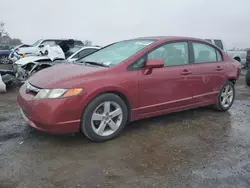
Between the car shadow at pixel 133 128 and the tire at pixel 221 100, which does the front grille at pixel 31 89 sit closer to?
the car shadow at pixel 133 128

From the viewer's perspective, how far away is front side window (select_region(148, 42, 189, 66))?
13.6 ft

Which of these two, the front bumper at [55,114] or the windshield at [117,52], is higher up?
the windshield at [117,52]

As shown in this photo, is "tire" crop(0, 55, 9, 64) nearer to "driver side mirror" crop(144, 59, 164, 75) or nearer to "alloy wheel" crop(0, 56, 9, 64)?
"alloy wheel" crop(0, 56, 9, 64)

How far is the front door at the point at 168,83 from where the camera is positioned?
12.9ft

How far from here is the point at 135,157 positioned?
321cm

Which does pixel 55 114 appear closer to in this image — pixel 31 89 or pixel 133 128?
pixel 31 89

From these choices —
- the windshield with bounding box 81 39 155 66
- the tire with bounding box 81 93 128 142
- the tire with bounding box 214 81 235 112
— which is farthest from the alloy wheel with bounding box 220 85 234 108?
the tire with bounding box 81 93 128 142

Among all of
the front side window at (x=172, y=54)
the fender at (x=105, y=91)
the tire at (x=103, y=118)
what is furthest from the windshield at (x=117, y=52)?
the tire at (x=103, y=118)

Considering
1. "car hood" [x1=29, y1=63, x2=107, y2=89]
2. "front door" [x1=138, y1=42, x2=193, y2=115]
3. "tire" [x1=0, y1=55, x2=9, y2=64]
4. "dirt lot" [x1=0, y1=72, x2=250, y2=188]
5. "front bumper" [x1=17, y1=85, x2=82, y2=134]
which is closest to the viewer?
"dirt lot" [x1=0, y1=72, x2=250, y2=188]

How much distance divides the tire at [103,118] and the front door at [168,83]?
14.7 inches

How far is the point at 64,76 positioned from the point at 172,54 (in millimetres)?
1877

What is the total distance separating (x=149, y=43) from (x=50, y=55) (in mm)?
5631

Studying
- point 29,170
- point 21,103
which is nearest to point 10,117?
point 21,103

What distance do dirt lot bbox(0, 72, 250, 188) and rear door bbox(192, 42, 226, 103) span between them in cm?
58
